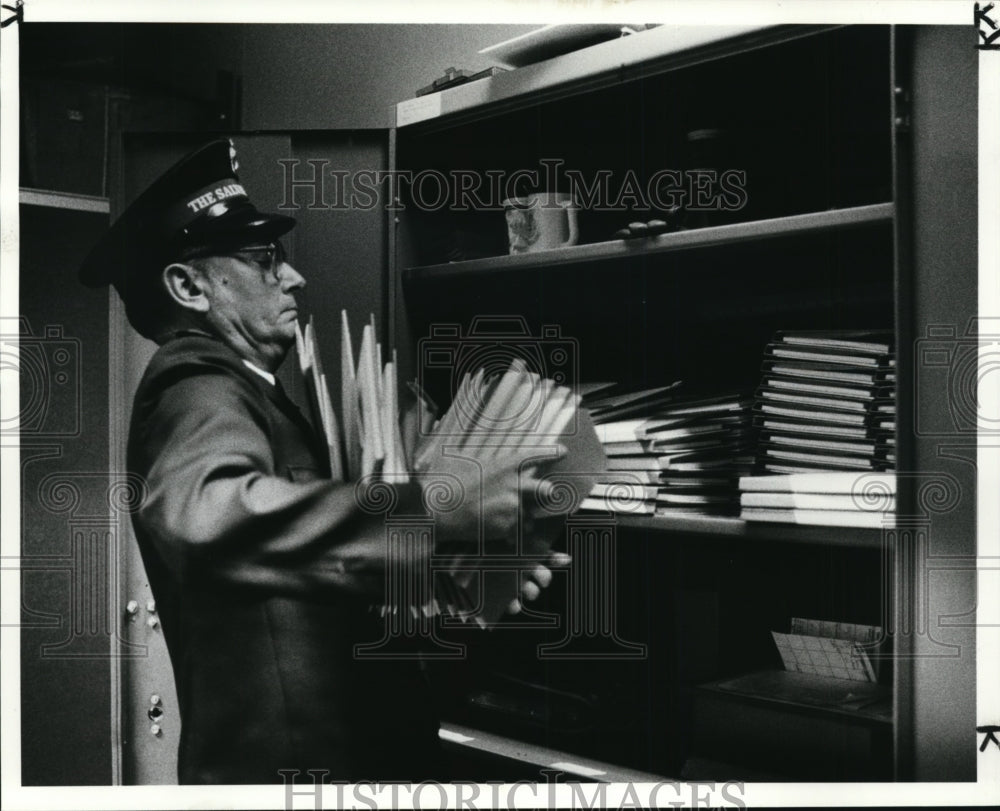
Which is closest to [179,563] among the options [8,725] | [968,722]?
[8,725]

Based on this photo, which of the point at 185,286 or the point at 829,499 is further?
the point at 185,286

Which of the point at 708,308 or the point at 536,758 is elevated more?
the point at 708,308

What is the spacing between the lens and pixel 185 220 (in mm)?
1784

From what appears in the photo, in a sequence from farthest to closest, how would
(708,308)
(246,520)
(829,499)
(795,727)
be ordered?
(708,308) → (246,520) → (795,727) → (829,499)

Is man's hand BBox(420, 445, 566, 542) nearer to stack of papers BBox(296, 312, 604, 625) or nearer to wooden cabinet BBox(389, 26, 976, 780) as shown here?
stack of papers BBox(296, 312, 604, 625)

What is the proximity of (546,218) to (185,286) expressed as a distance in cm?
66

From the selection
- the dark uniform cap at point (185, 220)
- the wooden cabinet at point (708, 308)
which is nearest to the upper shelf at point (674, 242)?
the wooden cabinet at point (708, 308)

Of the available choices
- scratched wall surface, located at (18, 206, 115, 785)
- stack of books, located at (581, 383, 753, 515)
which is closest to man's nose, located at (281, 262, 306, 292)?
scratched wall surface, located at (18, 206, 115, 785)

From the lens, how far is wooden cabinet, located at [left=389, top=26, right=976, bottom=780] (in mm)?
1483

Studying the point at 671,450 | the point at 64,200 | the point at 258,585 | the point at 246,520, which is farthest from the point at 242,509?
the point at 671,450

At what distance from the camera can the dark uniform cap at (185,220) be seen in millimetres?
1776

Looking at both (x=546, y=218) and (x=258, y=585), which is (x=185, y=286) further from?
(x=546, y=218)

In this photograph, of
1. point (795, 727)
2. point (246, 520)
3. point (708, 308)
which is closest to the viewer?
point (795, 727)

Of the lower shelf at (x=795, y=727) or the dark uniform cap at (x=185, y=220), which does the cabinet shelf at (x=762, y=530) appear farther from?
the dark uniform cap at (x=185, y=220)
